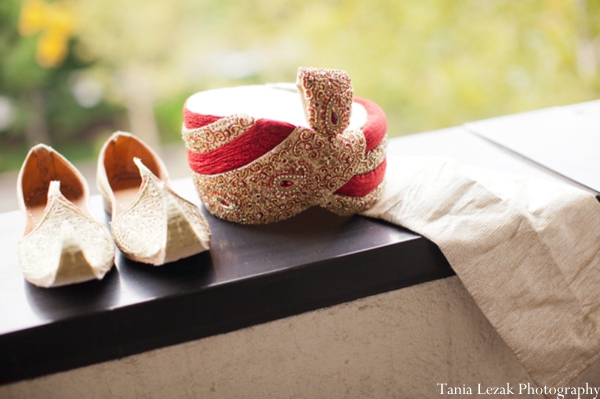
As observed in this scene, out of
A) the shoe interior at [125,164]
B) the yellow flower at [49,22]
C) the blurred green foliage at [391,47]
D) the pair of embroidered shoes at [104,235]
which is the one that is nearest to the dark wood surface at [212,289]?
the pair of embroidered shoes at [104,235]

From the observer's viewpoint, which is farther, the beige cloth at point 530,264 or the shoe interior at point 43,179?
the shoe interior at point 43,179

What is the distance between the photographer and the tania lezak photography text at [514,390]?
2.75 feet

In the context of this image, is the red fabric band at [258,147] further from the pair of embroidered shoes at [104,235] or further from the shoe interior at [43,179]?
the shoe interior at [43,179]

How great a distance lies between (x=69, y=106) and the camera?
9.51 ft

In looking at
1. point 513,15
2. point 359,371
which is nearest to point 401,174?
point 359,371

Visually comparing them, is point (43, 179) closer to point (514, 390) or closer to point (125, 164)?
point (125, 164)

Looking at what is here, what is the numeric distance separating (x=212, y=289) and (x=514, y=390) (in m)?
0.56

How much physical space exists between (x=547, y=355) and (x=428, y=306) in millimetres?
172

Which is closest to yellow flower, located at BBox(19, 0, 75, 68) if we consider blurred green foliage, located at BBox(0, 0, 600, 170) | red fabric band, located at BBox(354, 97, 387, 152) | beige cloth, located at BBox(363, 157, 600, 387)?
blurred green foliage, located at BBox(0, 0, 600, 170)

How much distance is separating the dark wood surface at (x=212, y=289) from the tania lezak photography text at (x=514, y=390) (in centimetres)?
22

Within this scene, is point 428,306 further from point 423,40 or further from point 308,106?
point 423,40

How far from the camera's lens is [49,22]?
92.7 inches

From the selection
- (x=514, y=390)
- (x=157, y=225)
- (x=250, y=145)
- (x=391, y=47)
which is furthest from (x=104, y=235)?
(x=391, y=47)

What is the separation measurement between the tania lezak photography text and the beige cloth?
14cm
